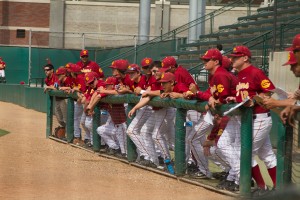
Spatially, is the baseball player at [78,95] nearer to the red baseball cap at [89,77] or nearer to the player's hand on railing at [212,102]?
the red baseball cap at [89,77]

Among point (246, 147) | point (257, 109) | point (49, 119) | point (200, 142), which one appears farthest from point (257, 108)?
point (49, 119)

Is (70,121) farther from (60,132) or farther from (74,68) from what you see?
(74,68)

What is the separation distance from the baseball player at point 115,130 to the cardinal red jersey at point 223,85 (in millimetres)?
3738

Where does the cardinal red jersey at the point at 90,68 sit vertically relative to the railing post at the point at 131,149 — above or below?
above

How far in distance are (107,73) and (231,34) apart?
4.45 meters

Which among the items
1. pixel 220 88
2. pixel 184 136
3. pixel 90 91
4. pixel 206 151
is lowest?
pixel 206 151

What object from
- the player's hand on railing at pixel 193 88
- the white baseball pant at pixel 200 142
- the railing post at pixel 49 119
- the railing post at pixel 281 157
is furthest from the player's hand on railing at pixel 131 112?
the railing post at pixel 49 119

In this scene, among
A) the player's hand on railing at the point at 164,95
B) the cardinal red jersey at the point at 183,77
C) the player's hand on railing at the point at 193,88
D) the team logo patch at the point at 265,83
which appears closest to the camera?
the team logo patch at the point at 265,83

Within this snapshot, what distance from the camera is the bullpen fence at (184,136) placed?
7219 millimetres

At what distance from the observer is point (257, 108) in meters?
8.13

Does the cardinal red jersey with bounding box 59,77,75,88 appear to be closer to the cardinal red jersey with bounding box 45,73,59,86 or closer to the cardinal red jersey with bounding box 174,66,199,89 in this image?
the cardinal red jersey with bounding box 45,73,59,86

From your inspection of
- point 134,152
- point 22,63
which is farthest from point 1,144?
point 22,63

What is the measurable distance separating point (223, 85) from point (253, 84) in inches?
22.1

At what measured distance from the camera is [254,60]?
59.4 feet
